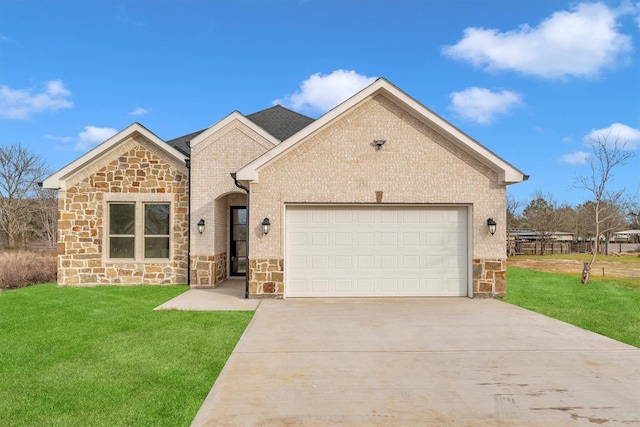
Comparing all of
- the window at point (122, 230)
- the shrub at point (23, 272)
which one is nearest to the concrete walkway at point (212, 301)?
the window at point (122, 230)

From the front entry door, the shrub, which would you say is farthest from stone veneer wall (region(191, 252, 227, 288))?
the shrub

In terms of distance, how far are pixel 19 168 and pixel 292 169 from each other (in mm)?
28840

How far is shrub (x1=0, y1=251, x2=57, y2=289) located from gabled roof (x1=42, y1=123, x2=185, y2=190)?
4.10 meters

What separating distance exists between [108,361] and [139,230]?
762 centimetres

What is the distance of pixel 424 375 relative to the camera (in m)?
4.16

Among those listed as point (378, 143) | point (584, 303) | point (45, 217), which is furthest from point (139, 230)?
point (45, 217)

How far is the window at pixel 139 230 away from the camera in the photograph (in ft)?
37.5

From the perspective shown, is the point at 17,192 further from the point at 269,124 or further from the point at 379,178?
the point at 379,178

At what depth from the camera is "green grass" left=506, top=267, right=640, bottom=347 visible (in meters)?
6.52

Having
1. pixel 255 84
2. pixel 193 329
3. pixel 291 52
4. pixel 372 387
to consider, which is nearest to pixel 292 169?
pixel 193 329

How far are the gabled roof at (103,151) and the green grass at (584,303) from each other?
1098cm

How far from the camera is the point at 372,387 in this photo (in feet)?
12.6

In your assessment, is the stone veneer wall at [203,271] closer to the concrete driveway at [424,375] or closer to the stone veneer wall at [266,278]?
the stone veneer wall at [266,278]

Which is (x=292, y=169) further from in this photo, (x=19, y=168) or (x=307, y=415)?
(x=19, y=168)
